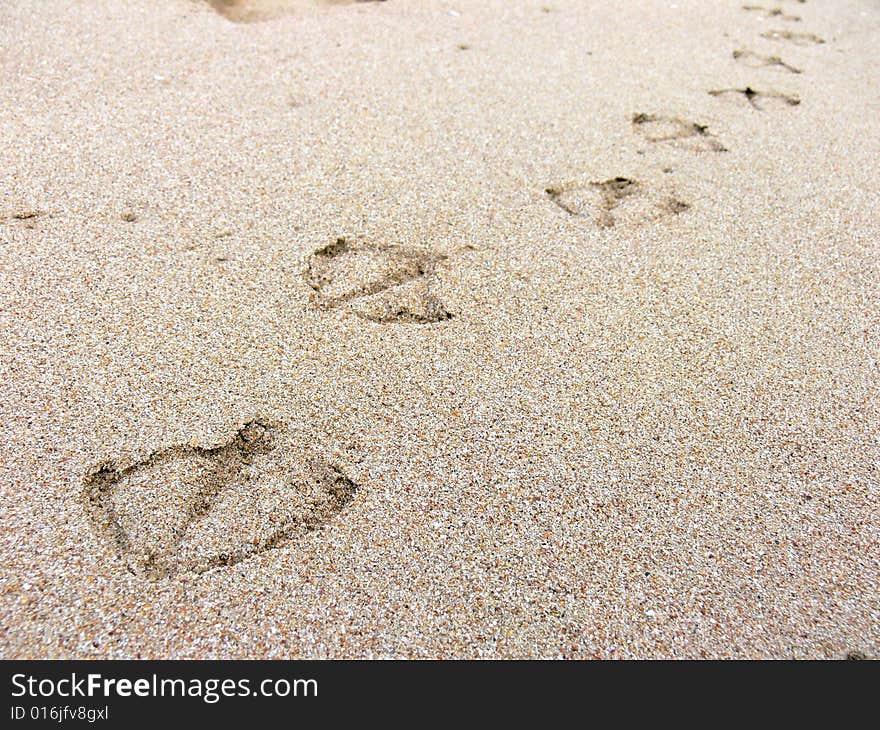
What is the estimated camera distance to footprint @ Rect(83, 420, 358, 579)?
1095 mm

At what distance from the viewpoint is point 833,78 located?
2502 mm

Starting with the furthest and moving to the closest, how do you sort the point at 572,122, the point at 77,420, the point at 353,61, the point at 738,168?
the point at 353,61 < the point at 572,122 < the point at 738,168 < the point at 77,420

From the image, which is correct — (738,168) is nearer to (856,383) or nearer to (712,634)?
(856,383)

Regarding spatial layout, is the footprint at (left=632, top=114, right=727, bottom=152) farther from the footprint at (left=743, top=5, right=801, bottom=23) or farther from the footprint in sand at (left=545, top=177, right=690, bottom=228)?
the footprint at (left=743, top=5, right=801, bottom=23)

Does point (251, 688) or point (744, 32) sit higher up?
point (744, 32)

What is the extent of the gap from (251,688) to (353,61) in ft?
6.07

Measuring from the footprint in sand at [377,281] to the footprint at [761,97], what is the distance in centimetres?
119

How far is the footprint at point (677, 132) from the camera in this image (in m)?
2.11

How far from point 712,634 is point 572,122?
4.81 feet

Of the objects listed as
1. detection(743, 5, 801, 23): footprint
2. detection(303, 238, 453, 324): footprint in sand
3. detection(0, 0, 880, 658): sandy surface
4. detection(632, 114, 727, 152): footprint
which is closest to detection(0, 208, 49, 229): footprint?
detection(0, 0, 880, 658): sandy surface

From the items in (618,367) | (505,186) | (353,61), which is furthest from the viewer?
(353,61)

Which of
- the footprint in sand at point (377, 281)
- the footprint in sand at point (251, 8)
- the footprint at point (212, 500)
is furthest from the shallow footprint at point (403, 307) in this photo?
the footprint in sand at point (251, 8)

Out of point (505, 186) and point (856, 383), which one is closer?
point (856, 383)

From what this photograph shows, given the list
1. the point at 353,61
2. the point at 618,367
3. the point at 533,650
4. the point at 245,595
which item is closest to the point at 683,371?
the point at 618,367
